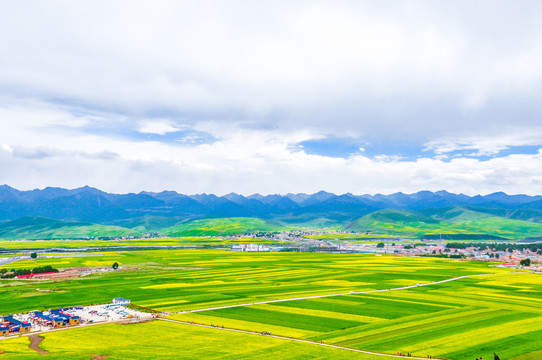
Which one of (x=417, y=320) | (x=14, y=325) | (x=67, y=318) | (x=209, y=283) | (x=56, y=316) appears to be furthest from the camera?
(x=209, y=283)

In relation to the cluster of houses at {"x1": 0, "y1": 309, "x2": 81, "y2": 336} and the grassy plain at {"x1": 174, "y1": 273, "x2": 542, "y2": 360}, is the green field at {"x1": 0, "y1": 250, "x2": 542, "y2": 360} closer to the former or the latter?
the grassy plain at {"x1": 174, "y1": 273, "x2": 542, "y2": 360}

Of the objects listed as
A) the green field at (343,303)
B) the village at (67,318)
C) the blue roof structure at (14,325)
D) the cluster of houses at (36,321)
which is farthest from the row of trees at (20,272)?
the blue roof structure at (14,325)

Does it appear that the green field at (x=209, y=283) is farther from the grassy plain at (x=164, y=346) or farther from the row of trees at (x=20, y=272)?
the grassy plain at (x=164, y=346)

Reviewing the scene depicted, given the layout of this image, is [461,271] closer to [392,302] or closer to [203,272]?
[392,302]

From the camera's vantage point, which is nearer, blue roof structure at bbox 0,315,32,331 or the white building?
blue roof structure at bbox 0,315,32,331

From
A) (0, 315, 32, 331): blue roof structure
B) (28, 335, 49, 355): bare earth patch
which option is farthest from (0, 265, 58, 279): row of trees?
(28, 335, 49, 355): bare earth patch

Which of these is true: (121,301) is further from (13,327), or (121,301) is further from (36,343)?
(36,343)

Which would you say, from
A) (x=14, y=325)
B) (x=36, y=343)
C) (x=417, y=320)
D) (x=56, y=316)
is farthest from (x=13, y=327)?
(x=417, y=320)
